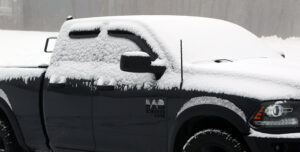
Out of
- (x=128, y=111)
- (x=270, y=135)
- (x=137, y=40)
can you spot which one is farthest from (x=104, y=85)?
(x=270, y=135)

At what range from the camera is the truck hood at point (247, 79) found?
484cm

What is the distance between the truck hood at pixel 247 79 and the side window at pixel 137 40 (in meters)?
0.33

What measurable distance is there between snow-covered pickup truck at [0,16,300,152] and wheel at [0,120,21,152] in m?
0.01

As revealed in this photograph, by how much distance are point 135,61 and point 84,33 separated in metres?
1.29

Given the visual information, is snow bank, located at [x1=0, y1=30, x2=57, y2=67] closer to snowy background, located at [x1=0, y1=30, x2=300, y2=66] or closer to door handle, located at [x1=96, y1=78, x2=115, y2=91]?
snowy background, located at [x1=0, y1=30, x2=300, y2=66]

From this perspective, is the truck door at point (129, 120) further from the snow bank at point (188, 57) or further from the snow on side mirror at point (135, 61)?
the snow on side mirror at point (135, 61)

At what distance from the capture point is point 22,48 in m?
30.8

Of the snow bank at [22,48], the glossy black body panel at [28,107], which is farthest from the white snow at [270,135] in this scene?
the snow bank at [22,48]

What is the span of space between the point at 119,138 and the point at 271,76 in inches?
60.5

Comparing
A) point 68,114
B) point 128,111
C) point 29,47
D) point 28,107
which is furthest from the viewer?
point 29,47

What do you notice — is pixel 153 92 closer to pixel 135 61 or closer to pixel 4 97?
pixel 135 61

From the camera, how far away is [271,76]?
4941mm

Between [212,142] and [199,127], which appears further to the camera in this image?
[199,127]

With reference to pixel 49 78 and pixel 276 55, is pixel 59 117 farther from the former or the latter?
pixel 276 55
